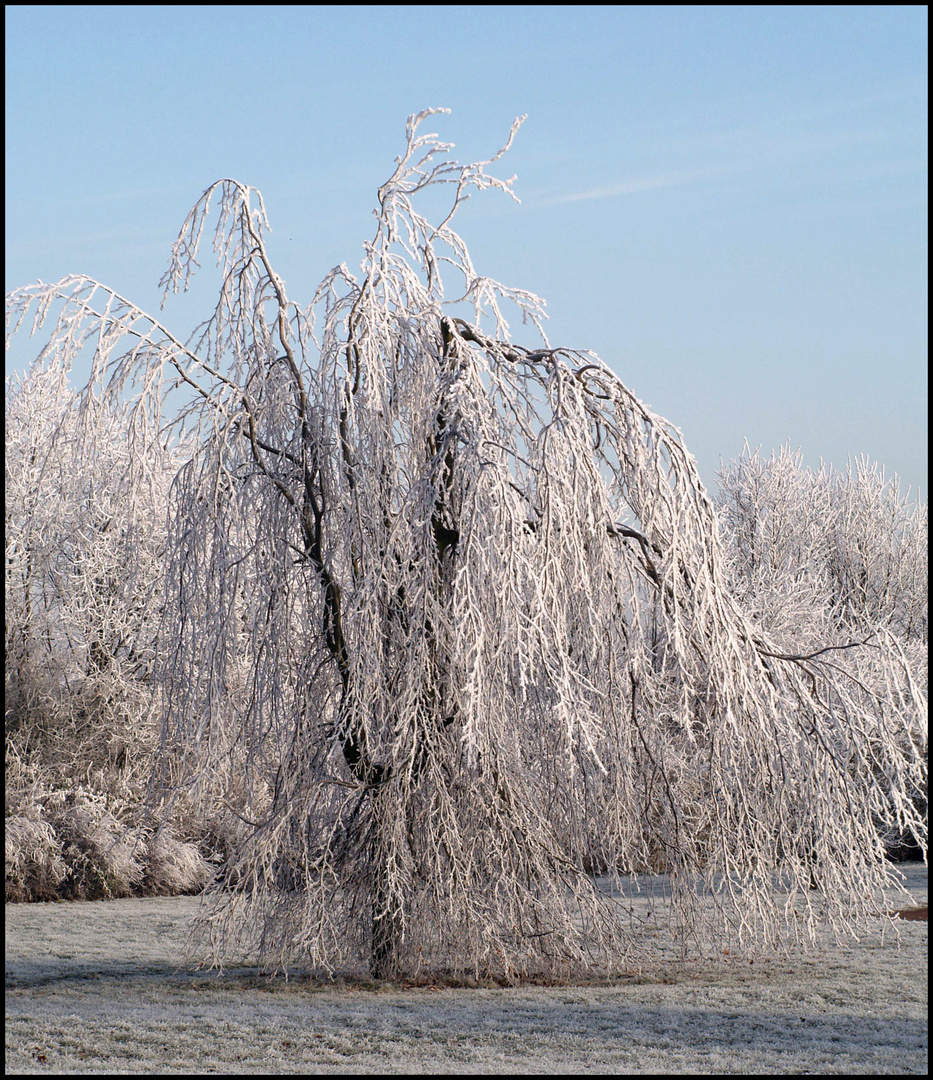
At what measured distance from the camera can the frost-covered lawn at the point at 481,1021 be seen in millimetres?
5219

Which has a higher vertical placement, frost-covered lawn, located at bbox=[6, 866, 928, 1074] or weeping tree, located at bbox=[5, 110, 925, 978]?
weeping tree, located at bbox=[5, 110, 925, 978]

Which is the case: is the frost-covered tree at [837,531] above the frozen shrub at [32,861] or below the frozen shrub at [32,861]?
above

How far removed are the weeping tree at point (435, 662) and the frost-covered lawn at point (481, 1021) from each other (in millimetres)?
375

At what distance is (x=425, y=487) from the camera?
6.34 meters

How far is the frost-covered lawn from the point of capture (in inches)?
205

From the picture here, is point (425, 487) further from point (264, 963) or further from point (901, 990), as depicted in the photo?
point (901, 990)

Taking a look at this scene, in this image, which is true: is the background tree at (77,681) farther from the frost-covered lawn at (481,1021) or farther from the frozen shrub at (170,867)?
the frost-covered lawn at (481,1021)

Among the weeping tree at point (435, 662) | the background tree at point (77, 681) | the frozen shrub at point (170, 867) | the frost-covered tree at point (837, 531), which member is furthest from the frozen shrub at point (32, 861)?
the frost-covered tree at point (837, 531)

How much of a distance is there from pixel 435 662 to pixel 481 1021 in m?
2.04

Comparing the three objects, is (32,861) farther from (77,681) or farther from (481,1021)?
(481,1021)

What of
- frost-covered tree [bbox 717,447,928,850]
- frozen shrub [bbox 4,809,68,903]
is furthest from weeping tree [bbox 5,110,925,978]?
frost-covered tree [bbox 717,447,928,850]

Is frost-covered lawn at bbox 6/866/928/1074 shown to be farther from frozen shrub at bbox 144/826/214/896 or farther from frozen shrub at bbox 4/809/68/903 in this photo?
frozen shrub at bbox 144/826/214/896

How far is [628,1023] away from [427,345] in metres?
4.05

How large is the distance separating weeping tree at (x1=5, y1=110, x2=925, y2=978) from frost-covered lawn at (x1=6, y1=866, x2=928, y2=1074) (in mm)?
375
